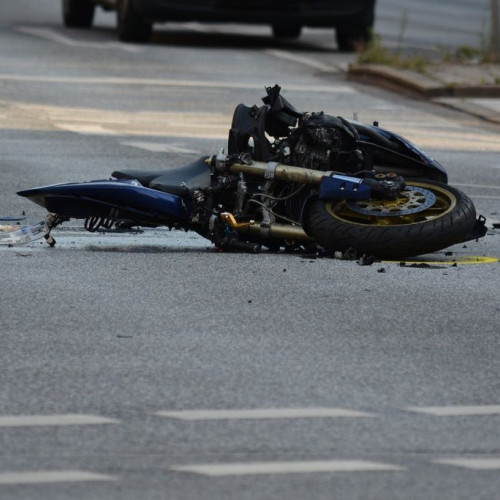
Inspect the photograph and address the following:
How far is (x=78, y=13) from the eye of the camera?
97.1ft

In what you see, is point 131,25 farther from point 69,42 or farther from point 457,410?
point 457,410

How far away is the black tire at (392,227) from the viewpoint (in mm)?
9164

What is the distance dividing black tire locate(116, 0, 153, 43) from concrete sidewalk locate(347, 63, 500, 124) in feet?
13.6

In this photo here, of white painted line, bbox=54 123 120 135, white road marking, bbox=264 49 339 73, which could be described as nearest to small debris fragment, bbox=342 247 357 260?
white painted line, bbox=54 123 120 135

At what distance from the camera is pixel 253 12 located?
82.0 feet

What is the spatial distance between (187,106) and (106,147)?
3735mm

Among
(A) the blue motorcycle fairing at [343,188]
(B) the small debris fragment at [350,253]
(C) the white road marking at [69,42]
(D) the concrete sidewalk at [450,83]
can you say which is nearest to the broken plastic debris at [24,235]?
(A) the blue motorcycle fairing at [343,188]

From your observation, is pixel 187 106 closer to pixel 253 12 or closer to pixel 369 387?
pixel 253 12

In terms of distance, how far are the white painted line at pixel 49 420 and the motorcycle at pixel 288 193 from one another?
3562mm

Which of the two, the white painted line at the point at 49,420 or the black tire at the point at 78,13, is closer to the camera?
the white painted line at the point at 49,420

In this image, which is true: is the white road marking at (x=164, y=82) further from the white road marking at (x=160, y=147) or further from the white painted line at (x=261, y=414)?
the white painted line at (x=261, y=414)

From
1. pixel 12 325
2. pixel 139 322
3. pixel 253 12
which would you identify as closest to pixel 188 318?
pixel 139 322

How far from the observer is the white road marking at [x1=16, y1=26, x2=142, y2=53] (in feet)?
84.0

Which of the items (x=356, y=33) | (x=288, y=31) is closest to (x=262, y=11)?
(x=356, y=33)
